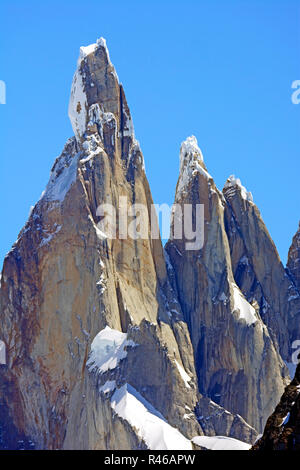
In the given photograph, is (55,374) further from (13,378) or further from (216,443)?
(216,443)

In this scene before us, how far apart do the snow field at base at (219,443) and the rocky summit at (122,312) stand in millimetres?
852

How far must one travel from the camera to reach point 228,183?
123500mm

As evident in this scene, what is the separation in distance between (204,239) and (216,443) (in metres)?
26.6

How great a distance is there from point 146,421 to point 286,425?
57.2 m

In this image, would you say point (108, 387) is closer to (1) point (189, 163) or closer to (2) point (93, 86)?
(1) point (189, 163)

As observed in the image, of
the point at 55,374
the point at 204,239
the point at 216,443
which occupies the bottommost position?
the point at 216,443

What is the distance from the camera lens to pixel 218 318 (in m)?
115

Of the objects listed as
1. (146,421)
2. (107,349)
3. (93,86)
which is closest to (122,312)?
(107,349)

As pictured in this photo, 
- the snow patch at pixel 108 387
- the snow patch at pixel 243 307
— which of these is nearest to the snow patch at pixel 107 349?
the snow patch at pixel 108 387

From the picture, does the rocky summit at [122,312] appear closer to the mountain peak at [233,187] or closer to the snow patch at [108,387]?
the snow patch at [108,387]

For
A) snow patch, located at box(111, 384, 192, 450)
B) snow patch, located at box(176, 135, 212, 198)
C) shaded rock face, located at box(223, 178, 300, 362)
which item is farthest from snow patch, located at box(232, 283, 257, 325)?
snow patch, located at box(111, 384, 192, 450)

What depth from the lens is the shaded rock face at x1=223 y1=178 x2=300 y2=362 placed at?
120m
